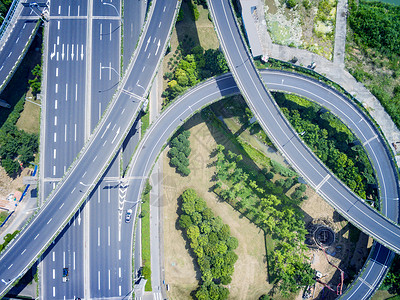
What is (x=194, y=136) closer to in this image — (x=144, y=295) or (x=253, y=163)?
(x=253, y=163)

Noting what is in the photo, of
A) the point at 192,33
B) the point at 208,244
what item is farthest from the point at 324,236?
the point at 192,33

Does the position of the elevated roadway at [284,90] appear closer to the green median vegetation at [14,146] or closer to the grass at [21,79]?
the green median vegetation at [14,146]

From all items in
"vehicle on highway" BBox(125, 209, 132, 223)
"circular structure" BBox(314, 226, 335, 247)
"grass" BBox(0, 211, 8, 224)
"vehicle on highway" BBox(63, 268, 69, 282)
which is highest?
"grass" BBox(0, 211, 8, 224)

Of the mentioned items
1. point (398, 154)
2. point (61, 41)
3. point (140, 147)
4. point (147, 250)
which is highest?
point (61, 41)

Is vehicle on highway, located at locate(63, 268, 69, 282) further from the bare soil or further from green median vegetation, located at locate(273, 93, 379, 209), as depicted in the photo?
green median vegetation, located at locate(273, 93, 379, 209)

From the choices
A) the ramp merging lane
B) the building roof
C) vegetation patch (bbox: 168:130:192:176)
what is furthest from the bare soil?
the building roof

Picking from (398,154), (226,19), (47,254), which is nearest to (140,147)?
(47,254)

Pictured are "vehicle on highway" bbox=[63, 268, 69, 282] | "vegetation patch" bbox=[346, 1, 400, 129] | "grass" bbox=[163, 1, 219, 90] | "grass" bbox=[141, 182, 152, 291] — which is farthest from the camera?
"grass" bbox=[163, 1, 219, 90]
